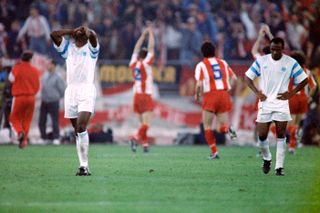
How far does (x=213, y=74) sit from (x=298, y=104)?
2.95 meters

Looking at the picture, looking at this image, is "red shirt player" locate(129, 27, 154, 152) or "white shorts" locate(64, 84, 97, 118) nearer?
"white shorts" locate(64, 84, 97, 118)

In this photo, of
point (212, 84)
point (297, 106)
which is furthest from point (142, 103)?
point (297, 106)

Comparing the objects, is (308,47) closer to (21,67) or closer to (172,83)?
(172,83)

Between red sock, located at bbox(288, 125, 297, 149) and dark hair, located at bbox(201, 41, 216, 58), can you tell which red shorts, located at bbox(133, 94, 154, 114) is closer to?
red sock, located at bbox(288, 125, 297, 149)

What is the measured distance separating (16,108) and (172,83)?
255 inches

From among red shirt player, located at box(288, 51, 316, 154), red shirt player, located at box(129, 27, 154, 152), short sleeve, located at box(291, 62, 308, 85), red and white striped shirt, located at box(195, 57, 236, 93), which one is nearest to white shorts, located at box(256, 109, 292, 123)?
short sleeve, located at box(291, 62, 308, 85)

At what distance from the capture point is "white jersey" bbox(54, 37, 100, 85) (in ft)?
48.1

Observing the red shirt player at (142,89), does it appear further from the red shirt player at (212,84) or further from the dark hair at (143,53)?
the red shirt player at (212,84)

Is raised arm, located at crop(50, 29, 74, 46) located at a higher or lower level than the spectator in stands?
lower

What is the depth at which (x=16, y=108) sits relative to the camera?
2477cm

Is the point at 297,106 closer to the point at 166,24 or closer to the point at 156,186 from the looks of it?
the point at 156,186

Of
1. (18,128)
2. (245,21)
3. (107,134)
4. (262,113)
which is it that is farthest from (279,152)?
(245,21)

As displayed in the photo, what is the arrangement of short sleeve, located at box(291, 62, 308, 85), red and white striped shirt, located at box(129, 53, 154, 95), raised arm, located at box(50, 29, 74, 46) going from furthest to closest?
1. red and white striped shirt, located at box(129, 53, 154, 95)
2. short sleeve, located at box(291, 62, 308, 85)
3. raised arm, located at box(50, 29, 74, 46)

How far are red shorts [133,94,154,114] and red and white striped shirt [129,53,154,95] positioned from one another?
13 centimetres
